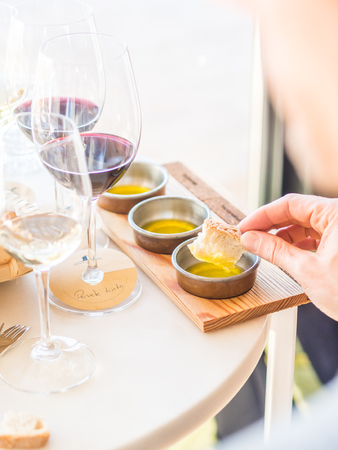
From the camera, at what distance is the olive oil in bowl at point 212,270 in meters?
0.94

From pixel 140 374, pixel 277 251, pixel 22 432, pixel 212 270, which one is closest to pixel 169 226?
pixel 212 270

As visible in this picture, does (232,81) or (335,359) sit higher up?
(232,81)

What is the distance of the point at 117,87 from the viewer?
82cm

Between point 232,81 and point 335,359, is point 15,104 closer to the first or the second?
point 335,359

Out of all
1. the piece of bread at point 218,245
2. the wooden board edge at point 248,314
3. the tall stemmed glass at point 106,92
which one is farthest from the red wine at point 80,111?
the wooden board edge at point 248,314

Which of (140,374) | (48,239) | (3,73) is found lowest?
(140,374)

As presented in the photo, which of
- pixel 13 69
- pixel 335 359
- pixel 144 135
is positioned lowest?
pixel 335 359

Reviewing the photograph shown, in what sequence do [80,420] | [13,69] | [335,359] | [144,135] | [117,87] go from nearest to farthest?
[80,420]
[117,87]
[13,69]
[335,359]
[144,135]

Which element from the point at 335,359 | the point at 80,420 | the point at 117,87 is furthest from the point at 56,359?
the point at 335,359

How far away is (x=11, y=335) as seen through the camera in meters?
0.81

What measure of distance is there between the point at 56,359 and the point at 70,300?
148 mm

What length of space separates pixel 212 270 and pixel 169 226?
18 cm

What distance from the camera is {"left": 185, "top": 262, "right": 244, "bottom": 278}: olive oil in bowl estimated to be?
940 millimetres

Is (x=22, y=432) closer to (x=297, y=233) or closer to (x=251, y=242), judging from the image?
(x=251, y=242)
